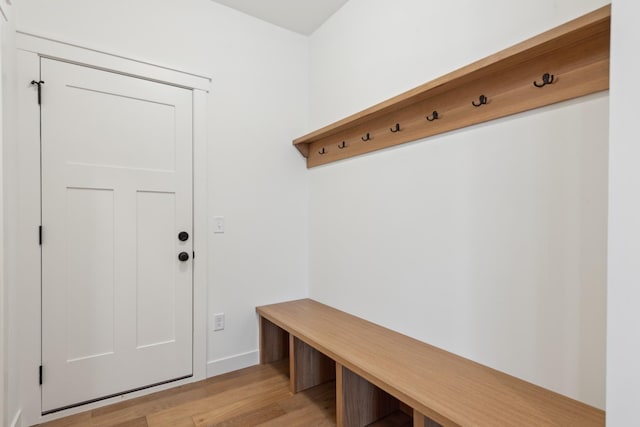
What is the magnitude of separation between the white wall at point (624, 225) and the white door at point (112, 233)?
2.07 metres

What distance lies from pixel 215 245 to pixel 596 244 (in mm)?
2013

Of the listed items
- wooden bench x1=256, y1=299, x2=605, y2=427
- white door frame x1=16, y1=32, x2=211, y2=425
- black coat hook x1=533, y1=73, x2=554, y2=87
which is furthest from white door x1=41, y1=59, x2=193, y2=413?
black coat hook x1=533, y1=73, x2=554, y2=87

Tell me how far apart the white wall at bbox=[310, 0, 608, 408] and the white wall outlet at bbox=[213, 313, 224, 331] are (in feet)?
2.67

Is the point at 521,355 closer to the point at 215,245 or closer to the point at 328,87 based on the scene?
the point at 215,245

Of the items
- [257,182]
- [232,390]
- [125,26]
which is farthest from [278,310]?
[125,26]

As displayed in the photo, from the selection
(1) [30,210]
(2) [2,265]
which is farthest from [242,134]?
(2) [2,265]

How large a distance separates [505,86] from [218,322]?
7.06 feet

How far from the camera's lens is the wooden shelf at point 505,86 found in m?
1.09

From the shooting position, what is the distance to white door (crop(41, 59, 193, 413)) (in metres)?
1.76

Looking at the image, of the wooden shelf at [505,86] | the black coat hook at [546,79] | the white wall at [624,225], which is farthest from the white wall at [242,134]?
the white wall at [624,225]

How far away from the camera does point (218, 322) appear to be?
2.25 meters

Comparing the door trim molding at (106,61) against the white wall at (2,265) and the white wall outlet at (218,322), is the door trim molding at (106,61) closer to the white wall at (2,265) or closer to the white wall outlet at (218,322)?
the white wall at (2,265)

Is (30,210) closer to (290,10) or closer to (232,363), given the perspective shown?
(232,363)

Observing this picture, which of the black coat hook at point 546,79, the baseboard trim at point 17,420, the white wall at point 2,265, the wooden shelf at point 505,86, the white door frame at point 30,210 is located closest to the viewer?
the wooden shelf at point 505,86
